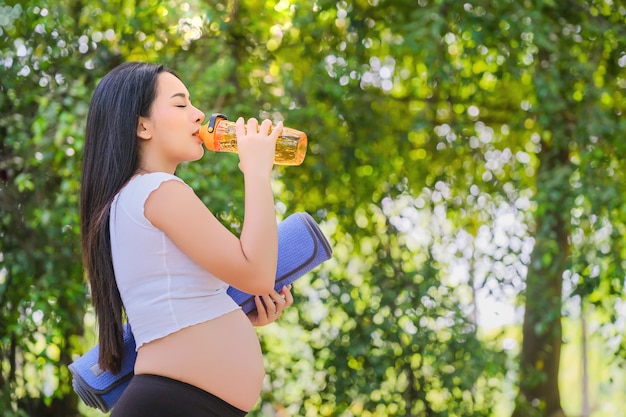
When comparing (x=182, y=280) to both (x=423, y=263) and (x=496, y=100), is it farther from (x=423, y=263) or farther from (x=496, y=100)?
(x=496, y=100)

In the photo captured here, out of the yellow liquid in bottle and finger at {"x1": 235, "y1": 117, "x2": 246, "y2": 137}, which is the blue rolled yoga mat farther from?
finger at {"x1": 235, "y1": 117, "x2": 246, "y2": 137}

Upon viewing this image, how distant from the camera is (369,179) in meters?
3.53

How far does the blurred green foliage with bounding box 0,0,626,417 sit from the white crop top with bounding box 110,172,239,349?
5.14 feet

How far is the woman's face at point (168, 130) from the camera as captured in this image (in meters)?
1.32

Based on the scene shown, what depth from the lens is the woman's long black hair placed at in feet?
4.26

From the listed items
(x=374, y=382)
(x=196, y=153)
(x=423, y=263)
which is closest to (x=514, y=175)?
(x=423, y=263)

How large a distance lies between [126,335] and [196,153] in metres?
0.29

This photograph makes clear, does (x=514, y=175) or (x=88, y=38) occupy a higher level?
Answer: (x=88, y=38)

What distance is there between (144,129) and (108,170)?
0.08 m

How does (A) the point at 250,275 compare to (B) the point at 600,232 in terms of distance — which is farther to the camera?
(B) the point at 600,232

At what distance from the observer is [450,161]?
12.6ft

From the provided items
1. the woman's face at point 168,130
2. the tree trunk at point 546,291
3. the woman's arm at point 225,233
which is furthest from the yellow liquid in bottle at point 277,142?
the tree trunk at point 546,291

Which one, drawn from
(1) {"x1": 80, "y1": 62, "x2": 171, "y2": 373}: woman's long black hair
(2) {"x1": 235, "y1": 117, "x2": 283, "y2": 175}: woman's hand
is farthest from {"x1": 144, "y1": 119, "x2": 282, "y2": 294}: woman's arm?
(1) {"x1": 80, "y1": 62, "x2": 171, "y2": 373}: woman's long black hair

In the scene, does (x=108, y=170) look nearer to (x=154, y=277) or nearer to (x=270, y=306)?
(x=154, y=277)
